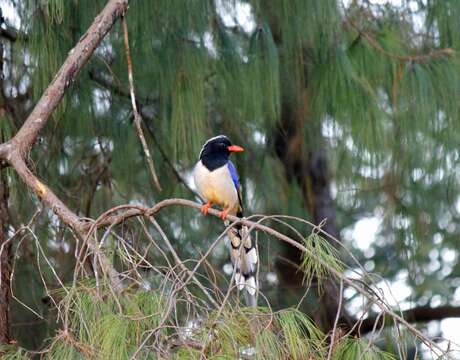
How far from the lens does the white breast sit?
371 cm

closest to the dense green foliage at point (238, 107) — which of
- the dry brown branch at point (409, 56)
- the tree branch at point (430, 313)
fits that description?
the dry brown branch at point (409, 56)

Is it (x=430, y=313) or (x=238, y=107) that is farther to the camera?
(x=430, y=313)

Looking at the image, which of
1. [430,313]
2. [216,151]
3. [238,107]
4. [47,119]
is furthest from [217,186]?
[430,313]

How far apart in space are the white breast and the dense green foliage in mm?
124

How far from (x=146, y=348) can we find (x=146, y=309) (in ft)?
0.75

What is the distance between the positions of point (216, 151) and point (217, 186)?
0.16 meters

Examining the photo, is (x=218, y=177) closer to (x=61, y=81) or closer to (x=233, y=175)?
(x=233, y=175)

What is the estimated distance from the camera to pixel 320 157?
495 cm

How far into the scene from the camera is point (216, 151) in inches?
149

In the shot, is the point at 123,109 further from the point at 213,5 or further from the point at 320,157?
the point at 320,157

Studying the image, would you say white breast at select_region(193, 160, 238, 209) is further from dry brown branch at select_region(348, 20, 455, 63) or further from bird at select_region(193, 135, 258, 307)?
dry brown branch at select_region(348, 20, 455, 63)

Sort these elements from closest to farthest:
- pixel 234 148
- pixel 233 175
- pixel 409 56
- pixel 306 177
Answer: pixel 409 56, pixel 234 148, pixel 233 175, pixel 306 177

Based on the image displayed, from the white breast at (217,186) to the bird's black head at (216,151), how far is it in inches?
1.0

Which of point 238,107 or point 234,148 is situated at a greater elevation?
point 238,107
